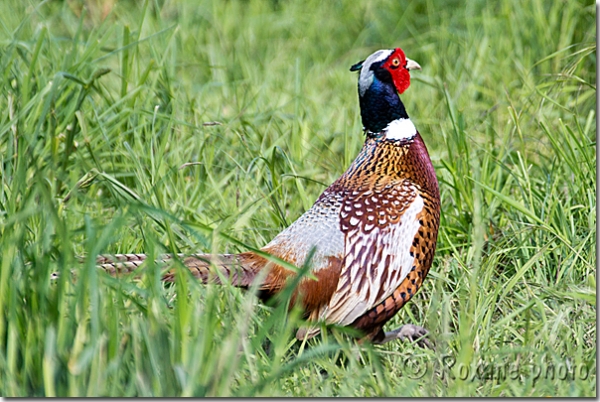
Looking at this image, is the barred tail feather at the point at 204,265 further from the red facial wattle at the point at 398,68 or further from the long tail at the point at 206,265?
the red facial wattle at the point at 398,68

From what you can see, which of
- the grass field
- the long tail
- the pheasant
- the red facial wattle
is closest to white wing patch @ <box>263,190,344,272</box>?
the pheasant

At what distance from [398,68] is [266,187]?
3.10ft

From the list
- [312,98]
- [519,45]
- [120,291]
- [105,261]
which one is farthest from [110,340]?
[519,45]

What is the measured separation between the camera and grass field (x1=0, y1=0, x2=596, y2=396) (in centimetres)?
221

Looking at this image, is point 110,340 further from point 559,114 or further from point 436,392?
point 559,114

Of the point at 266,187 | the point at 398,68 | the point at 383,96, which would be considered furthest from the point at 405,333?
the point at 266,187

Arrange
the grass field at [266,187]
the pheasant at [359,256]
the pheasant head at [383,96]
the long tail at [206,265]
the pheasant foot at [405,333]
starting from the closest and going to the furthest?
1. the grass field at [266,187]
2. the long tail at [206,265]
3. the pheasant at [359,256]
4. the pheasant foot at [405,333]
5. the pheasant head at [383,96]

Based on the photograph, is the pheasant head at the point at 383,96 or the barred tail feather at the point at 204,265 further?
the pheasant head at the point at 383,96

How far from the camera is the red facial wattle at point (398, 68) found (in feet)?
10.8

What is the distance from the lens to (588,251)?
10.5 feet

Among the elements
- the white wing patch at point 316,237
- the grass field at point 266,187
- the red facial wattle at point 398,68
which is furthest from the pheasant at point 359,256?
the red facial wattle at point 398,68

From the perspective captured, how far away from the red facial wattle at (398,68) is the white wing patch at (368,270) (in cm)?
68

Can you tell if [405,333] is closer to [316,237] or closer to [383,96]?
[316,237]

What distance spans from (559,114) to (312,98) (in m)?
1.39
